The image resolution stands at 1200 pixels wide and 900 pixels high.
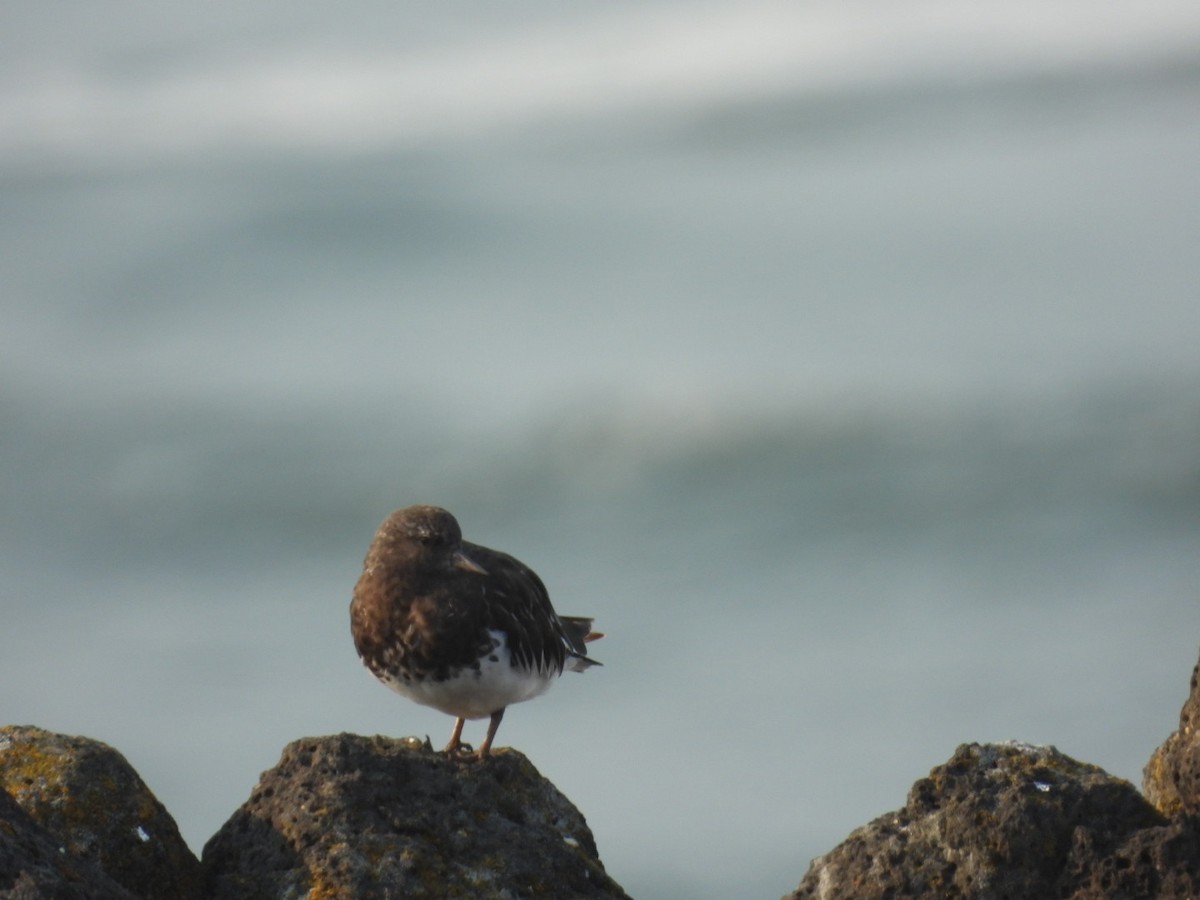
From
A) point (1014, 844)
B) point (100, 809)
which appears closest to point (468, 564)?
point (100, 809)

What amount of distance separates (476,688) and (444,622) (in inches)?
12.4

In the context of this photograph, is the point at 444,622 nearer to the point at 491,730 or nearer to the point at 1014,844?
the point at 491,730

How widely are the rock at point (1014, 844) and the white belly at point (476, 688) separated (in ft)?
8.18

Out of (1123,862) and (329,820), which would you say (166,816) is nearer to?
(329,820)

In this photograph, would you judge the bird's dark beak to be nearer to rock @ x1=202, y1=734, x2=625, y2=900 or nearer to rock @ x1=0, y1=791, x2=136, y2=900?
rock @ x1=202, y1=734, x2=625, y2=900

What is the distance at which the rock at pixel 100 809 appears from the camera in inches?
186

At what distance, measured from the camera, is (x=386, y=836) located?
4.96 m

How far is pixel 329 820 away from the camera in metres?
4.95

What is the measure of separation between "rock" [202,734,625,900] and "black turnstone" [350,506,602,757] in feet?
5.65

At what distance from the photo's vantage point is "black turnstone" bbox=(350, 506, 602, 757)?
720 centimetres

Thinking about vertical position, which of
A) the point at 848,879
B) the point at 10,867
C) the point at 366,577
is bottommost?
the point at 10,867

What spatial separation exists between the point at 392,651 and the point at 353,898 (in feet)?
8.49

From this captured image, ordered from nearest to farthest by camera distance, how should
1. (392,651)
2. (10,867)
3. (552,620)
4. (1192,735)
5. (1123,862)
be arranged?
(10,867)
(1123,862)
(1192,735)
(392,651)
(552,620)

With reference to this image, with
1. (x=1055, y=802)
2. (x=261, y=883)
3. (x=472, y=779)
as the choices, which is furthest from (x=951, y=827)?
(x=261, y=883)
